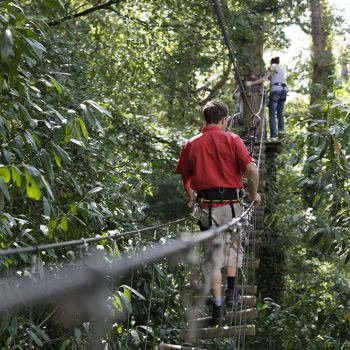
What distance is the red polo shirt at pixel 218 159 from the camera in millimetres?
3549

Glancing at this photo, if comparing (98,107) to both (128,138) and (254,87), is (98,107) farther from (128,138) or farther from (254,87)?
(254,87)

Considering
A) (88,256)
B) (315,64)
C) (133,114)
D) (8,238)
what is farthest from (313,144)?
(315,64)

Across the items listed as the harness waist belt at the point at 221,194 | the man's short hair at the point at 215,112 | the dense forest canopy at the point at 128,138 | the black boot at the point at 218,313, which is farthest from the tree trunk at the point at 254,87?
the black boot at the point at 218,313

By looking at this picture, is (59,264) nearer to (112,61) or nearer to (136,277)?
(136,277)

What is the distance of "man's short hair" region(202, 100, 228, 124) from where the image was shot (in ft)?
11.7

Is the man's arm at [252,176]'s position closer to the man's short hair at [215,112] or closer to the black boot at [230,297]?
the man's short hair at [215,112]

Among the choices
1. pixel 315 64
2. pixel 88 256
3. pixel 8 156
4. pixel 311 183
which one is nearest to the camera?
pixel 8 156

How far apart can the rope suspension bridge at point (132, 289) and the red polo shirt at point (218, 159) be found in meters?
0.21

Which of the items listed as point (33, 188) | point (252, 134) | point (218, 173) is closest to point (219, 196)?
point (218, 173)

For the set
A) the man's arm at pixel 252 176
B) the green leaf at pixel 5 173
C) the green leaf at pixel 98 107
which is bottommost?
the man's arm at pixel 252 176

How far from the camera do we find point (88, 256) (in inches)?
133

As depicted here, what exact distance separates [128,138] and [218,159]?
3.88 m

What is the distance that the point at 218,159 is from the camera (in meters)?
3.56

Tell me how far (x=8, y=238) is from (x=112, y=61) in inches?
192
